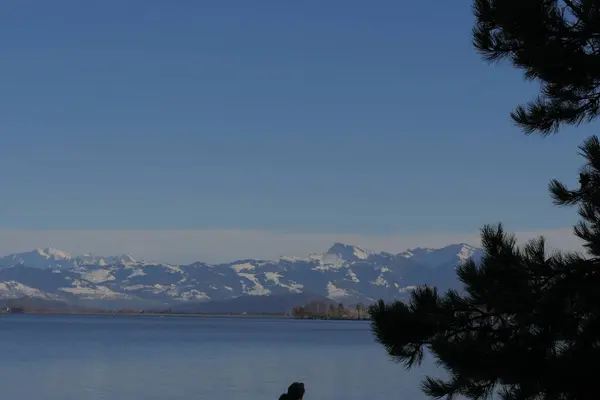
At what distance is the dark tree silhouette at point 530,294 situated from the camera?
26.5 ft

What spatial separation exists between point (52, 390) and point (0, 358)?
2324cm

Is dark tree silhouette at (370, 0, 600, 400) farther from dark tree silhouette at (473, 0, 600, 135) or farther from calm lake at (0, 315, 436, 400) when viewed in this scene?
calm lake at (0, 315, 436, 400)

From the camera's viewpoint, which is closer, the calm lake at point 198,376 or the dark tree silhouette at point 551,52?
the dark tree silhouette at point 551,52

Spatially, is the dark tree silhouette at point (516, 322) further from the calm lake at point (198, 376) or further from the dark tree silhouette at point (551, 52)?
the calm lake at point (198, 376)

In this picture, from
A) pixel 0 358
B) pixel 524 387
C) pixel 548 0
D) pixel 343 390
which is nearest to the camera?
pixel 524 387

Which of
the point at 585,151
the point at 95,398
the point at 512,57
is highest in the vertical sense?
the point at 512,57

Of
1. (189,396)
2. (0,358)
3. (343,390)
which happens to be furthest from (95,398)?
(0,358)

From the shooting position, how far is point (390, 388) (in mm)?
40469

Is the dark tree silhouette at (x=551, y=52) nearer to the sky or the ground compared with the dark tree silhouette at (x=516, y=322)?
nearer to the sky

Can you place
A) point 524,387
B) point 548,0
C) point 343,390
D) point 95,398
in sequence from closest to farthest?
point 524,387, point 548,0, point 95,398, point 343,390

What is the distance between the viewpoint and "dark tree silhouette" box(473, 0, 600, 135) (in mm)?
8484

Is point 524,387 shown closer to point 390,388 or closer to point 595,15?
point 595,15

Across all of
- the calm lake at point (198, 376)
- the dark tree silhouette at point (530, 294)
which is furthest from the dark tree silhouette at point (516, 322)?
the calm lake at point (198, 376)

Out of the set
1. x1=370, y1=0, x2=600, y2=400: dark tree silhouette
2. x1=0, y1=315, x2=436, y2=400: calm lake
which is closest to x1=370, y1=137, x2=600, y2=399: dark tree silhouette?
x1=370, y1=0, x2=600, y2=400: dark tree silhouette
